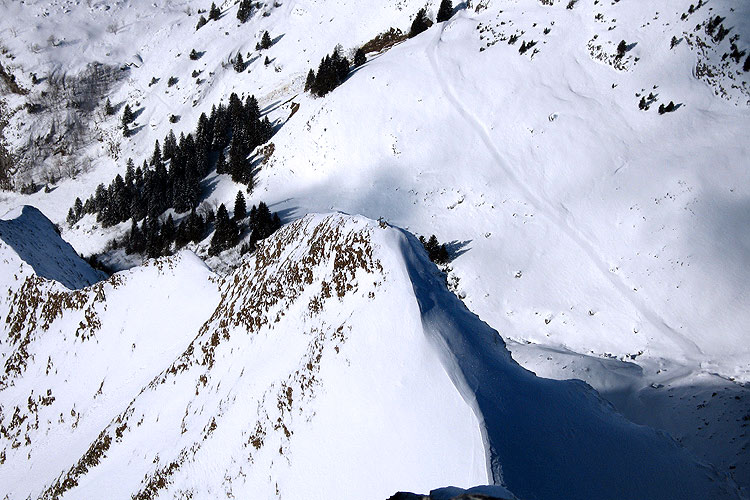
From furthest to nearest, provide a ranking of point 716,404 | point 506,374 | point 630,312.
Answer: point 630,312 → point 716,404 → point 506,374

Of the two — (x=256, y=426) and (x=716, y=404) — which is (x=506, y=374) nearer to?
(x=256, y=426)

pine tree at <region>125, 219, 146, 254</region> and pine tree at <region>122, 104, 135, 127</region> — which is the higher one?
pine tree at <region>122, 104, 135, 127</region>

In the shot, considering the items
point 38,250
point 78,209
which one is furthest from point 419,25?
point 78,209

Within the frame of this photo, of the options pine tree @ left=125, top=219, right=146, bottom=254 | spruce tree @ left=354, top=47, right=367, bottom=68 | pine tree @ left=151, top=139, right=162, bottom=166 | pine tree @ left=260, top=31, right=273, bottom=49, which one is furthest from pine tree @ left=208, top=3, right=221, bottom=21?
pine tree @ left=125, top=219, right=146, bottom=254

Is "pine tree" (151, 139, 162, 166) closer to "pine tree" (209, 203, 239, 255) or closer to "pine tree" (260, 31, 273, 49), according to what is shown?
"pine tree" (260, 31, 273, 49)

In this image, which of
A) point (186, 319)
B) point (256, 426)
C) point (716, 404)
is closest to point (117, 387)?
point (186, 319)

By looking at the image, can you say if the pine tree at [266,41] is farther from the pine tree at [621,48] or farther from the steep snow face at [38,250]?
the pine tree at [621,48]

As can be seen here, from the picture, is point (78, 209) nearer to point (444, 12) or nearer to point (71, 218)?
point (71, 218)

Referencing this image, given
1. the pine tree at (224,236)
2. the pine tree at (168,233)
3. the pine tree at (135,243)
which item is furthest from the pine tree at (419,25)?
the pine tree at (135,243)
